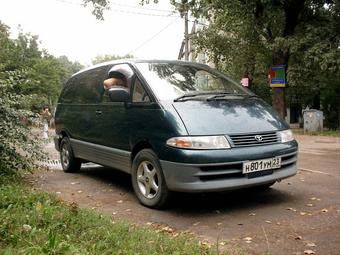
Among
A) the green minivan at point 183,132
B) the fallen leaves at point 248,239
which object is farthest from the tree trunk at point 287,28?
the fallen leaves at point 248,239

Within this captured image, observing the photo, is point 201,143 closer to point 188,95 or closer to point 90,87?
point 188,95

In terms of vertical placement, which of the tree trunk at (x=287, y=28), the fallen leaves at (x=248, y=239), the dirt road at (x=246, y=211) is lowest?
the fallen leaves at (x=248, y=239)

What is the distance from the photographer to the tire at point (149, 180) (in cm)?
515

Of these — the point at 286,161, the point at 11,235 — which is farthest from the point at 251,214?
the point at 11,235

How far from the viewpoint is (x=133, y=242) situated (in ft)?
12.1

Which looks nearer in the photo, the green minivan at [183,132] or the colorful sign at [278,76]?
the green minivan at [183,132]

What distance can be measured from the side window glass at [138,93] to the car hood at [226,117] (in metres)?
0.52

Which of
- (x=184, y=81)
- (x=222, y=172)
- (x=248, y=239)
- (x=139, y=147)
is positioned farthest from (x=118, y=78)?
(x=248, y=239)

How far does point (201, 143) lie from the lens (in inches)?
190

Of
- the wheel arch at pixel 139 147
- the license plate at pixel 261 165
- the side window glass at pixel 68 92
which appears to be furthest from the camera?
the side window glass at pixel 68 92

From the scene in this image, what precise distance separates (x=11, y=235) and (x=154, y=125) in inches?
86.5

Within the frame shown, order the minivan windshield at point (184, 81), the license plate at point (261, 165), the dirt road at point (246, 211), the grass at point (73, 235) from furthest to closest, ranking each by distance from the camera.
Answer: the minivan windshield at point (184, 81)
the license plate at point (261, 165)
the dirt road at point (246, 211)
the grass at point (73, 235)

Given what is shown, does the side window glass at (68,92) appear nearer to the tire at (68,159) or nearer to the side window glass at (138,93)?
the tire at (68,159)

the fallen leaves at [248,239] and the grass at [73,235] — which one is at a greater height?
the grass at [73,235]
